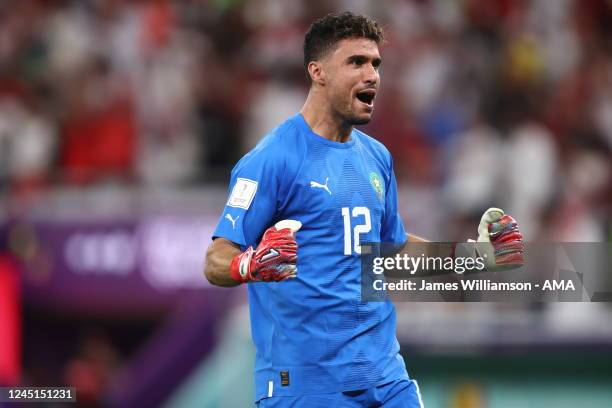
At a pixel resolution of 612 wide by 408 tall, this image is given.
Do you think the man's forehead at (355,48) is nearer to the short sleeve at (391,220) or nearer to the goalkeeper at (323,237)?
the goalkeeper at (323,237)

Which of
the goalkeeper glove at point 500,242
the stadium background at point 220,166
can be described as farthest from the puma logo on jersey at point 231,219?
the stadium background at point 220,166

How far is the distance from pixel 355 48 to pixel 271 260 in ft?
4.26

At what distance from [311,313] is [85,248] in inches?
254

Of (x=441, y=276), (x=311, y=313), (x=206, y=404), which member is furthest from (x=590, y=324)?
(x=311, y=313)

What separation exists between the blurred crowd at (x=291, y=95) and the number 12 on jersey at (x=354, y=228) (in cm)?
509

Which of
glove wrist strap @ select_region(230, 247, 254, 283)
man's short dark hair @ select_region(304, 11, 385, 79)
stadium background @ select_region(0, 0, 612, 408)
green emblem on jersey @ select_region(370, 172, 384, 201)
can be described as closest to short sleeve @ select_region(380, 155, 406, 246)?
green emblem on jersey @ select_region(370, 172, 384, 201)

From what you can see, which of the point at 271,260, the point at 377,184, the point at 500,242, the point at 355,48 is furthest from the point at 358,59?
the point at 271,260

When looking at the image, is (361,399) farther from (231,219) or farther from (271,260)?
(231,219)

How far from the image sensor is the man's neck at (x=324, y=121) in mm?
6129

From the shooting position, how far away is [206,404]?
34.4 feet

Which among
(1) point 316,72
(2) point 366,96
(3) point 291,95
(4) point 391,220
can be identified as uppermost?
(3) point 291,95

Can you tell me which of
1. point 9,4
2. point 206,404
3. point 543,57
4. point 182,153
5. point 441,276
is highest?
point 9,4

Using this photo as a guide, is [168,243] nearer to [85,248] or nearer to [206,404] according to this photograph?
[85,248]

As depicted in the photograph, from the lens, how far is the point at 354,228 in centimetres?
602
